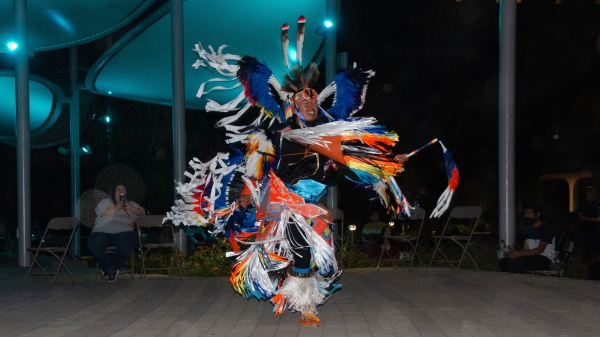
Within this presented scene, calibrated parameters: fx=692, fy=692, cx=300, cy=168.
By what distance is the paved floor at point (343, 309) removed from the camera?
495 cm

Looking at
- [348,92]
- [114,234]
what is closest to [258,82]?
[348,92]

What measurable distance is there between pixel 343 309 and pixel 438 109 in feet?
54.2

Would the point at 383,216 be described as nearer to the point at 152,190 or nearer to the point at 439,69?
the point at 439,69

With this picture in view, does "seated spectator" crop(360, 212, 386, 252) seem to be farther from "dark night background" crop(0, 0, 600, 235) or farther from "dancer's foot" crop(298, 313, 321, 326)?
"dancer's foot" crop(298, 313, 321, 326)

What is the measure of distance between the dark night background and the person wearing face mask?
9.75 metres

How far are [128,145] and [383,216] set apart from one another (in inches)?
334

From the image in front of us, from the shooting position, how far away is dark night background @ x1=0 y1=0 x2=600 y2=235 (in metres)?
16.9

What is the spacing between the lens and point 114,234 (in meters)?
8.52

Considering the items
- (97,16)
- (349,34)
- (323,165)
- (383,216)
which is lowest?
(383,216)

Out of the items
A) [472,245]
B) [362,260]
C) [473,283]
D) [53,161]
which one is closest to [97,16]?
[362,260]

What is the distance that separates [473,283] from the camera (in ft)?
24.0

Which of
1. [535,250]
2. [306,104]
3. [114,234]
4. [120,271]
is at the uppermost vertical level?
[306,104]

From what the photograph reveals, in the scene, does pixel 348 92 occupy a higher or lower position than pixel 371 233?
higher

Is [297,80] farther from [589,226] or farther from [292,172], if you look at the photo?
[589,226]
